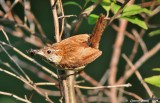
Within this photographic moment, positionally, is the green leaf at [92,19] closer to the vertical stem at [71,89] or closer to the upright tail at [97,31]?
the upright tail at [97,31]

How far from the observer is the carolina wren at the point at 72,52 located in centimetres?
141

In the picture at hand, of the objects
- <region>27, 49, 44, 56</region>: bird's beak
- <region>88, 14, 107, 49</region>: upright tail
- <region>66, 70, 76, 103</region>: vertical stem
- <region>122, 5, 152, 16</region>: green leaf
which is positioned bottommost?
<region>66, 70, 76, 103</region>: vertical stem

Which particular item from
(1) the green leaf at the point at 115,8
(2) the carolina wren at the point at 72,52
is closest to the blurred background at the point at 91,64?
(1) the green leaf at the point at 115,8

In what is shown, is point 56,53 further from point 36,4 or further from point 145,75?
point 36,4

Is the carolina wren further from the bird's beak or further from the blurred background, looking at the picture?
the blurred background

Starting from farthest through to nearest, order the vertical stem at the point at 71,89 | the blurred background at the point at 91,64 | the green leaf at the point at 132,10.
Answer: the blurred background at the point at 91,64 < the green leaf at the point at 132,10 < the vertical stem at the point at 71,89

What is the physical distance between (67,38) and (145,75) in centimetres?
283

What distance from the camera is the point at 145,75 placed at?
416cm

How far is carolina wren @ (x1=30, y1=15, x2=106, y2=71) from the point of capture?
1408 mm

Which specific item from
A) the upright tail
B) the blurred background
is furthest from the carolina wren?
the blurred background

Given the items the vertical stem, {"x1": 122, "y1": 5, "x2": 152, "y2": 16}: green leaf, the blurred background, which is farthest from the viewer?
the blurred background

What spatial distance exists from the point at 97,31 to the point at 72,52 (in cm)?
10

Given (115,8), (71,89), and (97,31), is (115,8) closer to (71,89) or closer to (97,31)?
(97,31)

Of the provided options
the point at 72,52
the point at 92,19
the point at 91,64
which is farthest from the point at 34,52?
the point at 91,64
